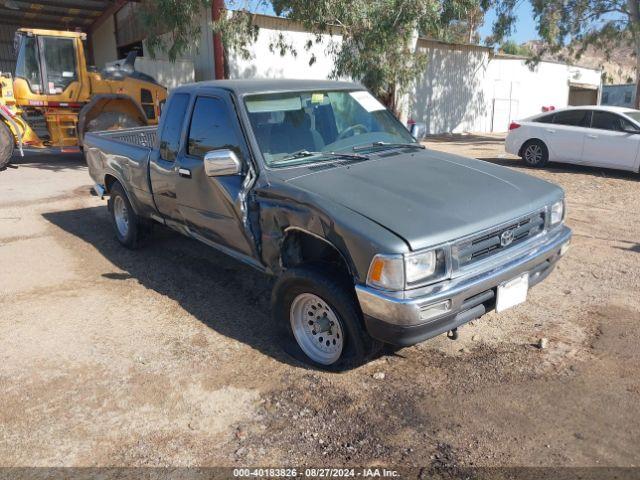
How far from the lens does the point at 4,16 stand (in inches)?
949

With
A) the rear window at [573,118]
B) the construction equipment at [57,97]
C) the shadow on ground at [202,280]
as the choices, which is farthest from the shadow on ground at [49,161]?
the rear window at [573,118]

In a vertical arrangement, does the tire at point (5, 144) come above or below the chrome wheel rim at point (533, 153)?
above

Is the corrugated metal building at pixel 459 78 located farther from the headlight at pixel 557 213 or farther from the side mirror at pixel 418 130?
the headlight at pixel 557 213

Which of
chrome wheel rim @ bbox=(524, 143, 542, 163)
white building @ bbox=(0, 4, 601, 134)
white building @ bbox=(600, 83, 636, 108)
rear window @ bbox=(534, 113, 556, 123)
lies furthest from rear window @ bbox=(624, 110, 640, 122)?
white building @ bbox=(600, 83, 636, 108)

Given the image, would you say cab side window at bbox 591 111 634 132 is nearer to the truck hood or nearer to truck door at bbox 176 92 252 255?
the truck hood

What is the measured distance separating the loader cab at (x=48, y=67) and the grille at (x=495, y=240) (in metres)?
12.5

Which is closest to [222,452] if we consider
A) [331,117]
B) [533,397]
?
[533,397]

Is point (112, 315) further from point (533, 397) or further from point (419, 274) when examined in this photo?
point (533, 397)

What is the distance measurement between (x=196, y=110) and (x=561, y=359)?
358cm

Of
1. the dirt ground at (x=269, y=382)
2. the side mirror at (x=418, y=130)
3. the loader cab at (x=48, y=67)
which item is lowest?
the dirt ground at (x=269, y=382)

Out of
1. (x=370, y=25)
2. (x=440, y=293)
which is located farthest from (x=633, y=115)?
(x=440, y=293)

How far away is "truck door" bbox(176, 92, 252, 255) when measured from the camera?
13.8ft

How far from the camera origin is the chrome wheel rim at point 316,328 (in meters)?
3.63

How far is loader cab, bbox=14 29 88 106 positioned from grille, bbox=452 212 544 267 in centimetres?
1252
